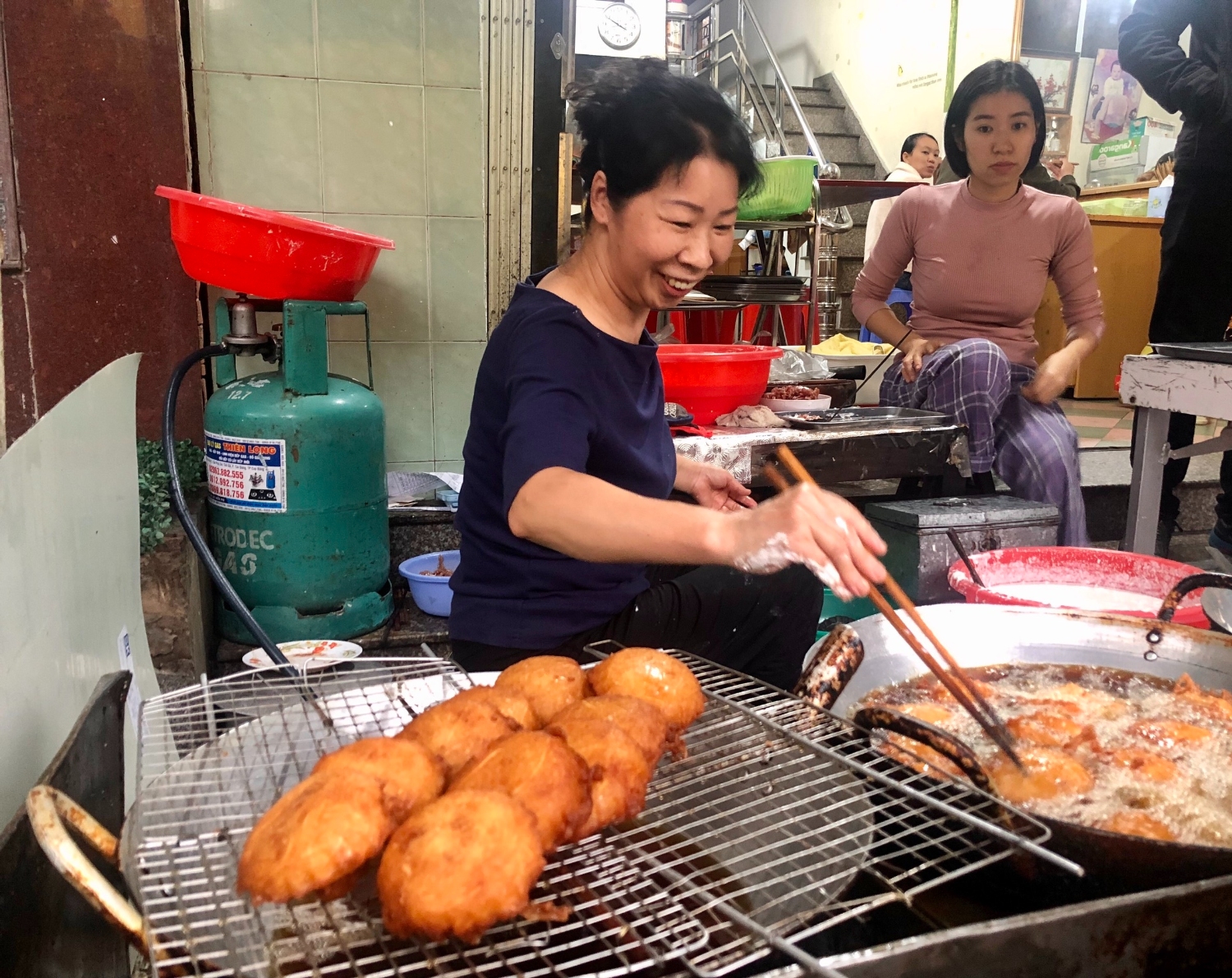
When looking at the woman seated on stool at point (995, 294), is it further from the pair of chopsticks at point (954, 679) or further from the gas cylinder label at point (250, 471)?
the gas cylinder label at point (250, 471)

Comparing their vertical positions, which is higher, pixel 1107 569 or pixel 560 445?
pixel 560 445

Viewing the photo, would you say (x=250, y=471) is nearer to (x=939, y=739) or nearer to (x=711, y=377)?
(x=711, y=377)

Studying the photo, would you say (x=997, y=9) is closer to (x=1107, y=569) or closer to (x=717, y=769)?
(x=1107, y=569)

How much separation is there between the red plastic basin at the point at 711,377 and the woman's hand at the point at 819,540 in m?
2.17

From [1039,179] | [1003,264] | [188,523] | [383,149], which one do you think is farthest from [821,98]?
[188,523]

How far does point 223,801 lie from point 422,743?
0.26 metres

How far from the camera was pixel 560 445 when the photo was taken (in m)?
1.64

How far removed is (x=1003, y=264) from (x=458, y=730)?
3516mm

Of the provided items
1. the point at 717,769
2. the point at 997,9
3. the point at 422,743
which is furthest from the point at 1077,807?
the point at 997,9

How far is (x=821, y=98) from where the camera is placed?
40.3 feet

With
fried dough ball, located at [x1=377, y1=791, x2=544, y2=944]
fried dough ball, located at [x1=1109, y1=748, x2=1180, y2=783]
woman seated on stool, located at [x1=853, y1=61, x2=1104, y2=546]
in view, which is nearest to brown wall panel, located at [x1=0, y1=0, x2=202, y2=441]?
woman seated on stool, located at [x1=853, y1=61, x2=1104, y2=546]

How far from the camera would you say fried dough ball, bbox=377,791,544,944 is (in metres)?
0.89

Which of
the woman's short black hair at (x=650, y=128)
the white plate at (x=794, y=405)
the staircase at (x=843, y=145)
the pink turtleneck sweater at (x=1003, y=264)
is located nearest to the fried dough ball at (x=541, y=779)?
the woman's short black hair at (x=650, y=128)

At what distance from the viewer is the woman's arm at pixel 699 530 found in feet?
4.28
